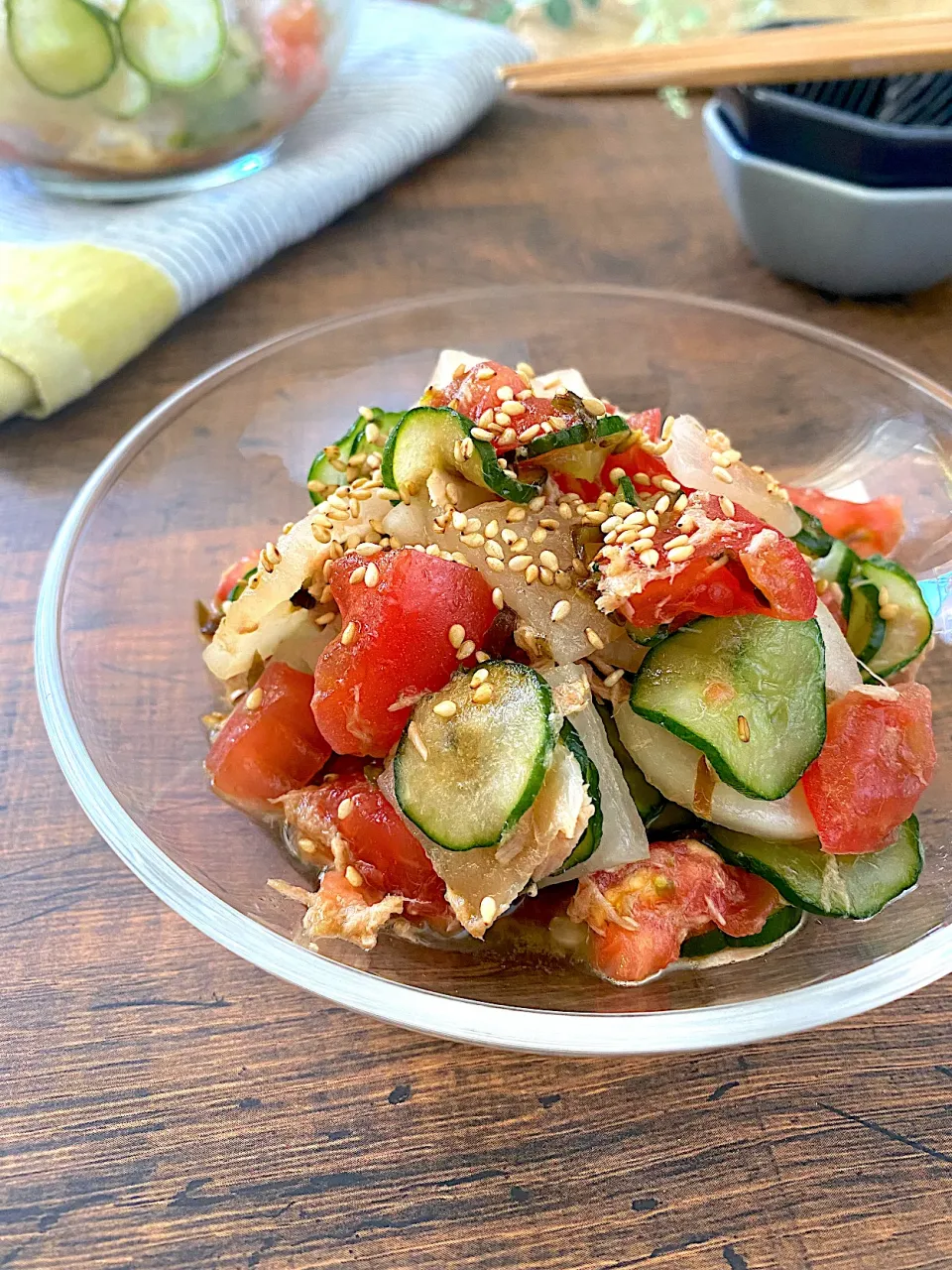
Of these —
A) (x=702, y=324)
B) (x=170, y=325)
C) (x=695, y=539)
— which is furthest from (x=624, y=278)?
(x=695, y=539)

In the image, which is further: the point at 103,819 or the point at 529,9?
the point at 529,9

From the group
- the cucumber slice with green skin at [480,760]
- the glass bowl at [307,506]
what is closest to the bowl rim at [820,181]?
the glass bowl at [307,506]

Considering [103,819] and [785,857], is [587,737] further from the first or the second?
[103,819]

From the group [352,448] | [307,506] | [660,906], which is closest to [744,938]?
[660,906]

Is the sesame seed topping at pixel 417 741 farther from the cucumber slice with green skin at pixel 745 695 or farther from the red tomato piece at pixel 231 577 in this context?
the red tomato piece at pixel 231 577

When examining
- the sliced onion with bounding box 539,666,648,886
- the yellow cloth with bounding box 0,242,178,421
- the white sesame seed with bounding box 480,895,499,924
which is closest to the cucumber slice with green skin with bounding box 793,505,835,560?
the sliced onion with bounding box 539,666,648,886

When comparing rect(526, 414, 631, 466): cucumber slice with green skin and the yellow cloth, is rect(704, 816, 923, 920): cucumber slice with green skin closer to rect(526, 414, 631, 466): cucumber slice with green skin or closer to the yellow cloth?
rect(526, 414, 631, 466): cucumber slice with green skin
